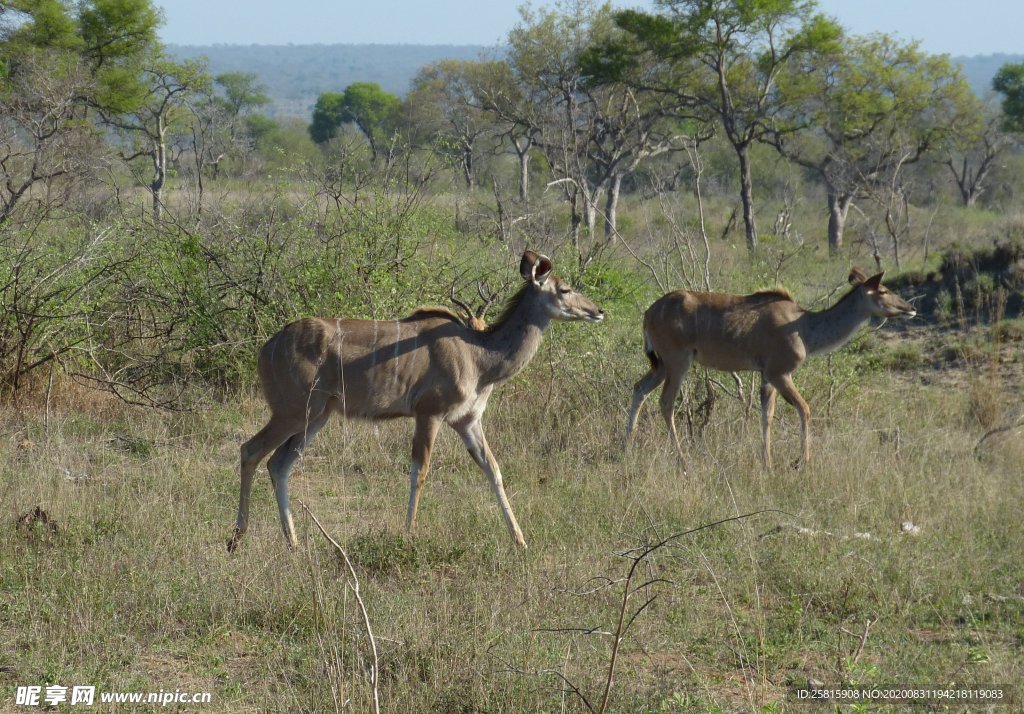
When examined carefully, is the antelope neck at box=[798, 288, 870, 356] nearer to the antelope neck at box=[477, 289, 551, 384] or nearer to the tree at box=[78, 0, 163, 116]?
the antelope neck at box=[477, 289, 551, 384]

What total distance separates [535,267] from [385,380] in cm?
122

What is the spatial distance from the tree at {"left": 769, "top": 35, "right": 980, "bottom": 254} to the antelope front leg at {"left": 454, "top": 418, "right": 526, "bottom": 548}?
21.8 meters

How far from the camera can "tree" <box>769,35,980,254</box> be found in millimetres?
27594

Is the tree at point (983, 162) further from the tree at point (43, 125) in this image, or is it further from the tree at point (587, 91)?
the tree at point (43, 125)

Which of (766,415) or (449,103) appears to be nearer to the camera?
(766,415)

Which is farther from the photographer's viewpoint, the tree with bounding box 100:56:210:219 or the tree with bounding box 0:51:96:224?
the tree with bounding box 100:56:210:219

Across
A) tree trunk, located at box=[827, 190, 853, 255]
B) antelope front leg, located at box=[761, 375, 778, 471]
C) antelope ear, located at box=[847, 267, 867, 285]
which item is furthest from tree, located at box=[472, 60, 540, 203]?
antelope front leg, located at box=[761, 375, 778, 471]

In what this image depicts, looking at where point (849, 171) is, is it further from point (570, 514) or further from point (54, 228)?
point (570, 514)

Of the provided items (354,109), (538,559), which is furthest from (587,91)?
(354,109)

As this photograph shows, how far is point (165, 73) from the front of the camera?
→ 94.0 ft

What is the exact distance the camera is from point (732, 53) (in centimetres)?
2539

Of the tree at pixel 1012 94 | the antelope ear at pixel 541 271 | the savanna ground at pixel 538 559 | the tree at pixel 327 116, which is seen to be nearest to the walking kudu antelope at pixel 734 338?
the savanna ground at pixel 538 559

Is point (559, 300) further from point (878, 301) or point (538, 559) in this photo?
point (878, 301)

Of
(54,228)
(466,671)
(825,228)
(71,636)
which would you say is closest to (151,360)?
(54,228)
